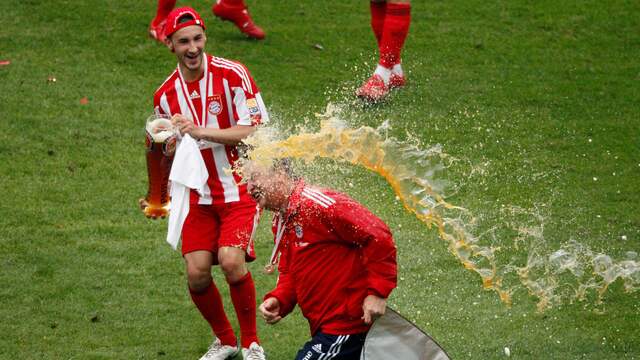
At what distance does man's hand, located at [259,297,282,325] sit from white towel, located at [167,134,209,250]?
3.13ft

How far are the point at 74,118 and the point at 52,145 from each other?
0.49 metres

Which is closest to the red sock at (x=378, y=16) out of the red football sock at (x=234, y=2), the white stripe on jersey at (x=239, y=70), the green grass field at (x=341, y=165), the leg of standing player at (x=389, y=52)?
the leg of standing player at (x=389, y=52)

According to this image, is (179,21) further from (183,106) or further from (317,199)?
(317,199)

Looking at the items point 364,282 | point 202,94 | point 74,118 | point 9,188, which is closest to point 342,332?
point 364,282

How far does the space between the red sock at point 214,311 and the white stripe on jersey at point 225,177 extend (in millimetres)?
535

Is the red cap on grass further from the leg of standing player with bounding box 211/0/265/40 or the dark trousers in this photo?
the leg of standing player with bounding box 211/0/265/40

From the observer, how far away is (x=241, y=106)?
609 centimetres

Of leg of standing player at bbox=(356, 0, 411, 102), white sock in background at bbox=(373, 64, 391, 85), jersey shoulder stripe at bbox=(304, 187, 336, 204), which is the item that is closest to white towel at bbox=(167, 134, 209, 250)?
jersey shoulder stripe at bbox=(304, 187, 336, 204)

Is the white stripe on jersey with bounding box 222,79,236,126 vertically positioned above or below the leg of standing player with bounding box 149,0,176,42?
above

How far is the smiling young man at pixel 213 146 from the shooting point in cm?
607

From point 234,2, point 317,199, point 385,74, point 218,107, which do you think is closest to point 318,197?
point 317,199

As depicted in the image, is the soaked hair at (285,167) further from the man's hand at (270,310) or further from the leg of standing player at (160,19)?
the leg of standing player at (160,19)

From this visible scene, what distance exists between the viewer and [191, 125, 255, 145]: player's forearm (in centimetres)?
591

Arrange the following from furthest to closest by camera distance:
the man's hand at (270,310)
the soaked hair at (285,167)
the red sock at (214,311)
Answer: the red sock at (214,311) < the man's hand at (270,310) < the soaked hair at (285,167)
